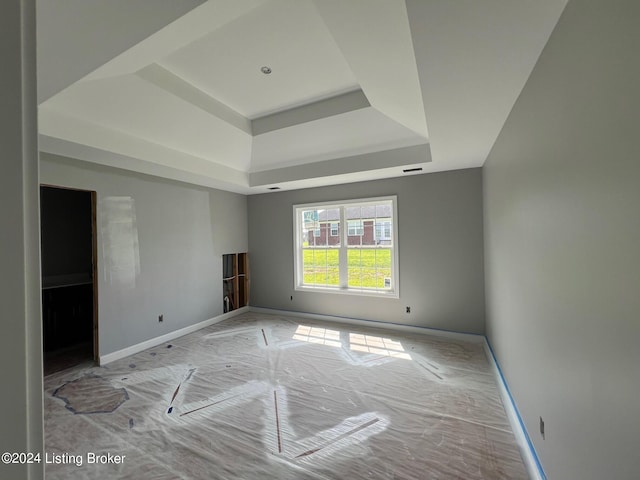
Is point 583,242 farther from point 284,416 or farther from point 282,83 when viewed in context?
point 282,83

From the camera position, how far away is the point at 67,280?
4.63 meters

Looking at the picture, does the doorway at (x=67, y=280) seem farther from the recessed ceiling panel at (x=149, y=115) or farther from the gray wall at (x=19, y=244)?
the gray wall at (x=19, y=244)

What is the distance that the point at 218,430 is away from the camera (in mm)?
2299

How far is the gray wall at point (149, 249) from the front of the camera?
3.57 meters

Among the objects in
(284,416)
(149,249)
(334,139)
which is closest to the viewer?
(284,416)

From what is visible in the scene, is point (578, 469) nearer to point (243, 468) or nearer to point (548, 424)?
point (548, 424)

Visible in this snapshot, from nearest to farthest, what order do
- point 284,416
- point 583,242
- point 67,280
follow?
point 583,242 < point 284,416 < point 67,280

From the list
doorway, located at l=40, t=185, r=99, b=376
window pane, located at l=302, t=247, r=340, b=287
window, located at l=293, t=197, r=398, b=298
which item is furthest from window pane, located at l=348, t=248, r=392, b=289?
doorway, located at l=40, t=185, r=99, b=376

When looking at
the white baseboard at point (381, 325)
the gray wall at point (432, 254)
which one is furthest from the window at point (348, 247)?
the white baseboard at point (381, 325)

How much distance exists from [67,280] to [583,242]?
633 centimetres

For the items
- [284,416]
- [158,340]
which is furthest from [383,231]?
[158,340]

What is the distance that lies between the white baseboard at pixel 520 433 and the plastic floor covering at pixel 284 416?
→ 0.17 ft

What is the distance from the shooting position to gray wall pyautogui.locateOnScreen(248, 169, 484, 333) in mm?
4102

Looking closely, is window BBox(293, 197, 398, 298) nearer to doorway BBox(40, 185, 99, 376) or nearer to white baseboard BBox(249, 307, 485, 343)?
white baseboard BBox(249, 307, 485, 343)
